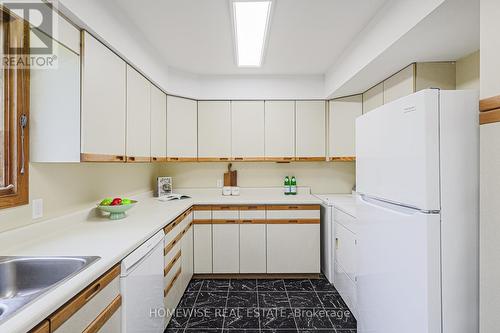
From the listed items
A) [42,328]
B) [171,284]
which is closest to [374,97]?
[171,284]

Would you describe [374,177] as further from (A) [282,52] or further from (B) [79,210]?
(B) [79,210]

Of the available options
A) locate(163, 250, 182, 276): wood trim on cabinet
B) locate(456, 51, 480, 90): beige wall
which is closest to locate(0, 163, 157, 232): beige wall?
locate(163, 250, 182, 276): wood trim on cabinet

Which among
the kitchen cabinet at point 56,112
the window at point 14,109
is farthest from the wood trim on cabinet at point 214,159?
the window at point 14,109

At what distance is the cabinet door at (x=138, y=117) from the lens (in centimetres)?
211

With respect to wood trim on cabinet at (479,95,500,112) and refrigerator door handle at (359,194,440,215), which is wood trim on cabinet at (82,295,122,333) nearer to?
refrigerator door handle at (359,194,440,215)

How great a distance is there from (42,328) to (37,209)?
1007 mm

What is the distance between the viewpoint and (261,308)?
91.4 inches

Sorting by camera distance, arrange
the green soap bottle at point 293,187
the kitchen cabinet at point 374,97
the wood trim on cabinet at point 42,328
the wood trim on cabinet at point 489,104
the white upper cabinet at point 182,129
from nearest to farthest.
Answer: the wood trim on cabinet at point 42,328
the wood trim on cabinet at point 489,104
the kitchen cabinet at point 374,97
the white upper cabinet at point 182,129
the green soap bottle at point 293,187

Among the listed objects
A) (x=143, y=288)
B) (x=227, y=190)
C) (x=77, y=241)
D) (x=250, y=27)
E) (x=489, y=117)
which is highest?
(x=250, y=27)

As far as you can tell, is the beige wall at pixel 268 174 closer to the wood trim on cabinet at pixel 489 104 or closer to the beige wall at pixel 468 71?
the beige wall at pixel 468 71

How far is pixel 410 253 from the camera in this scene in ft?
3.99

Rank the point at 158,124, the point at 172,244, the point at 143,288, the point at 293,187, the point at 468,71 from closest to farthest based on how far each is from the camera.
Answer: the point at 143,288, the point at 468,71, the point at 172,244, the point at 158,124, the point at 293,187

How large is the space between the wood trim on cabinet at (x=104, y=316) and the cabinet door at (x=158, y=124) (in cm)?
164

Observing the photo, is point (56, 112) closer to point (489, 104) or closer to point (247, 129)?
point (247, 129)
